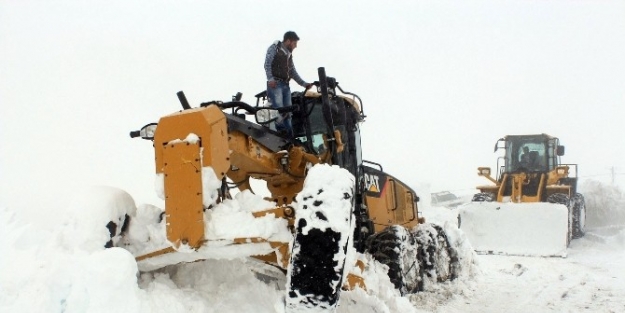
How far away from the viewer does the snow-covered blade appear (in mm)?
11398

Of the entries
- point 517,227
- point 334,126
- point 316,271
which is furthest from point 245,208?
point 517,227

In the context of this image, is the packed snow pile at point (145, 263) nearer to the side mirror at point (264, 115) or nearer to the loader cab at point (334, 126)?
the side mirror at point (264, 115)

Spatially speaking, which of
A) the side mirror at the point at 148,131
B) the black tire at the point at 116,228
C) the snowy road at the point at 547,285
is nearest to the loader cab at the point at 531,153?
the snowy road at the point at 547,285

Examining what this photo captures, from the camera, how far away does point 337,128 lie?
5.88 m

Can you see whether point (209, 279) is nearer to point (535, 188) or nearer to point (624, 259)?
point (624, 259)

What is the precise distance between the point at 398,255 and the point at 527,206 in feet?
24.3

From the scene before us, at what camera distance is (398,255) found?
5.59 meters

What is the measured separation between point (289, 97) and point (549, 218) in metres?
8.19

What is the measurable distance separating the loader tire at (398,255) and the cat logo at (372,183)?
555mm

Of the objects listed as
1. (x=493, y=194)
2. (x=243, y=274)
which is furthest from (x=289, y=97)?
(x=493, y=194)

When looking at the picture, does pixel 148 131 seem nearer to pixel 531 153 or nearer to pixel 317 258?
pixel 317 258

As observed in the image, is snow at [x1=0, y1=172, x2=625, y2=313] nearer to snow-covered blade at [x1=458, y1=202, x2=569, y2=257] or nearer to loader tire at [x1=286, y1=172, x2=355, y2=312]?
loader tire at [x1=286, y1=172, x2=355, y2=312]

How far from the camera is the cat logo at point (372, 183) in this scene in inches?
252

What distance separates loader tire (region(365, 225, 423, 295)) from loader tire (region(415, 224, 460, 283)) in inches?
10.5
